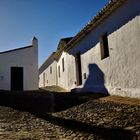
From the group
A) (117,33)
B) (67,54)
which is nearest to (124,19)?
(117,33)

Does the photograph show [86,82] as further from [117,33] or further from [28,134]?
[28,134]

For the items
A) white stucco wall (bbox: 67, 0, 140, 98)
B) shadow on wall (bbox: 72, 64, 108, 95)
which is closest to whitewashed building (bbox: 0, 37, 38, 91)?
shadow on wall (bbox: 72, 64, 108, 95)

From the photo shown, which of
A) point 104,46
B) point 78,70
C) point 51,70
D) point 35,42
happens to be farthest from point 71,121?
point 51,70

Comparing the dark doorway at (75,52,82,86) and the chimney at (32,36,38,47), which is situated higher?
the chimney at (32,36,38,47)

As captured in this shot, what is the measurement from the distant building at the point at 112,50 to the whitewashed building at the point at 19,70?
4.40m

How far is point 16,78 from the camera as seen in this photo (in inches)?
765

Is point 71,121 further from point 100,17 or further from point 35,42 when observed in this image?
point 35,42

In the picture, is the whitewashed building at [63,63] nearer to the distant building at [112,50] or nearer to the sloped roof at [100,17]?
the sloped roof at [100,17]

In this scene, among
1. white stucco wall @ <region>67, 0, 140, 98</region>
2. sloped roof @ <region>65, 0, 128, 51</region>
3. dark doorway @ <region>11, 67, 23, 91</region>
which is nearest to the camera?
white stucco wall @ <region>67, 0, 140, 98</region>

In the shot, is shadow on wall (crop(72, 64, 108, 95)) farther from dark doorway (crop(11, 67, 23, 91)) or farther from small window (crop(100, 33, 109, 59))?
dark doorway (crop(11, 67, 23, 91))

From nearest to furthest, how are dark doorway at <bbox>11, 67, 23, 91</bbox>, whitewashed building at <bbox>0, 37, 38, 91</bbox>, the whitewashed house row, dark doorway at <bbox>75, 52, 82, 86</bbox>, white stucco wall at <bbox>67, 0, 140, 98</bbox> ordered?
white stucco wall at <bbox>67, 0, 140, 98</bbox>
dark doorway at <bbox>75, 52, 82, 86</bbox>
whitewashed building at <bbox>0, 37, 38, 91</bbox>
dark doorway at <bbox>11, 67, 23, 91</bbox>
the whitewashed house row

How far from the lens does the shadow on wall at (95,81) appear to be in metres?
13.2

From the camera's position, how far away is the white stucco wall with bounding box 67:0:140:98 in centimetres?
985

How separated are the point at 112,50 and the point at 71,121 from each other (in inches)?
194
